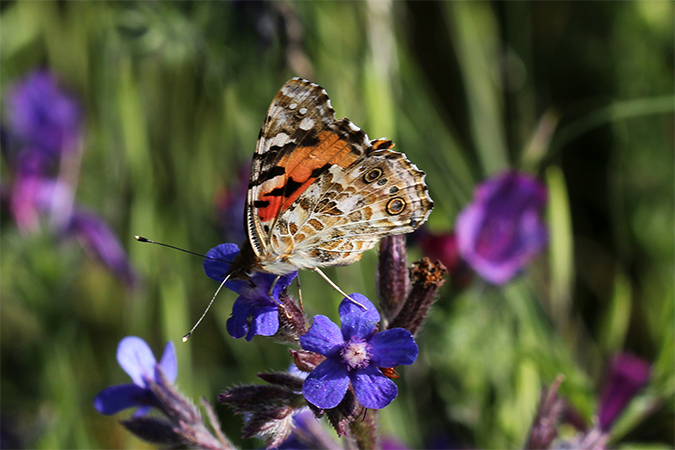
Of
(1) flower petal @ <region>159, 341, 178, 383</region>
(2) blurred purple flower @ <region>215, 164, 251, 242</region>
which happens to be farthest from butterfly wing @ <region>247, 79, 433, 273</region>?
(2) blurred purple flower @ <region>215, 164, 251, 242</region>

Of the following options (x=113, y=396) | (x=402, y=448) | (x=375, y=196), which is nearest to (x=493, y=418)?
(x=402, y=448)

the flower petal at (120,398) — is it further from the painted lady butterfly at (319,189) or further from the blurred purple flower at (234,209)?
Answer: the blurred purple flower at (234,209)

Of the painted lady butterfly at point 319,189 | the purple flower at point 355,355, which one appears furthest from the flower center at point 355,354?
the painted lady butterfly at point 319,189

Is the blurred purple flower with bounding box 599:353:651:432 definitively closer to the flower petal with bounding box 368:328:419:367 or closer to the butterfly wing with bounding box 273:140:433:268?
the butterfly wing with bounding box 273:140:433:268

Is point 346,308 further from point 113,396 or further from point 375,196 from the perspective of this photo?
point 113,396

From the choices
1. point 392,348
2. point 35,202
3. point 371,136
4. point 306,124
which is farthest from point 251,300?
point 35,202

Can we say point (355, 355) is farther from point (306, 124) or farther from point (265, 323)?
point (306, 124)
